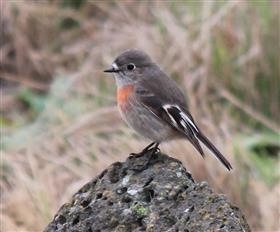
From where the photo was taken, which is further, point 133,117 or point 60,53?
point 60,53

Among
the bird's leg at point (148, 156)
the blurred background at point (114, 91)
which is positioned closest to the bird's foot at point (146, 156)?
the bird's leg at point (148, 156)

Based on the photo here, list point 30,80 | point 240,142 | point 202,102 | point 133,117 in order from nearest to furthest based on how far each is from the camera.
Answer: point 133,117 < point 240,142 < point 202,102 < point 30,80


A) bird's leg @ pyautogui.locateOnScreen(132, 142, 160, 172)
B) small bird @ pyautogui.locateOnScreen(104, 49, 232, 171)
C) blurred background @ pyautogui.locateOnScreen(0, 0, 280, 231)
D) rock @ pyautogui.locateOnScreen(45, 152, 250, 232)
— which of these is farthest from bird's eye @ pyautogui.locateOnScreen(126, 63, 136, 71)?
blurred background @ pyautogui.locateOnScreen(0, 0, 280, 231)

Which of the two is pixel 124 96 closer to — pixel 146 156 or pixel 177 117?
pixel 177 117

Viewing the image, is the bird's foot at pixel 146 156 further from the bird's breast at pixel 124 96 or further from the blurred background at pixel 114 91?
the blurred background at pixel 114 91

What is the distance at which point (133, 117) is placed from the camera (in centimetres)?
486

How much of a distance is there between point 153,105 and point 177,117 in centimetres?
20

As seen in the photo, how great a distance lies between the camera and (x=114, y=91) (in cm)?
884

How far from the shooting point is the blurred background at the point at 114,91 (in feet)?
22.2

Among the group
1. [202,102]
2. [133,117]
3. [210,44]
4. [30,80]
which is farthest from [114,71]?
[30,80]

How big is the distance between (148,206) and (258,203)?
10.3ft

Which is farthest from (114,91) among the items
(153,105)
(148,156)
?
(148,156)

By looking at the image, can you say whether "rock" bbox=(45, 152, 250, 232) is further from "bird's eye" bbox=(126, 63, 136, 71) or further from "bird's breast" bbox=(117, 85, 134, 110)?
"bird's eye" bbox=(126, 63, 136, 71)

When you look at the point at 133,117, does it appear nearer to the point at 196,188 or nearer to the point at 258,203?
the point at 196,188
